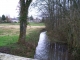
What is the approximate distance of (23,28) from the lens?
13.4 m

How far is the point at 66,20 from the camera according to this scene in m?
12.7

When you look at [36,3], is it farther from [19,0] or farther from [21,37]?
[21,37]

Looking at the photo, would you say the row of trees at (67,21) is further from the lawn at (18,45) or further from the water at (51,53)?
the lawn at (18,45)

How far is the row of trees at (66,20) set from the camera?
10906 mm

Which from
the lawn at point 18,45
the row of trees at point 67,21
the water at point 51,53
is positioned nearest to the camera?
the row of trees at point 67,21

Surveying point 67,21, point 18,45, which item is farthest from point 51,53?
point 67,21

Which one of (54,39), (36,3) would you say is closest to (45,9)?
(36,3)

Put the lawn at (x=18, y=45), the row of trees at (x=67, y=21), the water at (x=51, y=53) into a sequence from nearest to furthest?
the row of trees at (x=67, y=21), the lawn at (x=18, y=45), the water at (x=51, y=53)

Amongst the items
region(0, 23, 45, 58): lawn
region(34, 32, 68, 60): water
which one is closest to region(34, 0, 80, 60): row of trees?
region(34, 32, 68, 60): water

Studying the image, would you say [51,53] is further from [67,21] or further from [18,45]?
[67,21]

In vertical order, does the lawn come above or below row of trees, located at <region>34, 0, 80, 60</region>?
below

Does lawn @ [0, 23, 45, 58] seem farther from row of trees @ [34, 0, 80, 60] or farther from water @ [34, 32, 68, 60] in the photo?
row of trees @ [34, 0, 80, 60]

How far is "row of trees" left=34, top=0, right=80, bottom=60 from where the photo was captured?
10.9 m

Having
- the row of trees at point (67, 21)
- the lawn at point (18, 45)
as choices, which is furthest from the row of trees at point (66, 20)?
the lawn at point (18, 45)
